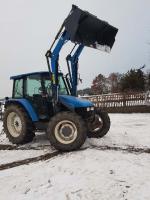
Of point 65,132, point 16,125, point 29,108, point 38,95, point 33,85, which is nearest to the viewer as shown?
point 65,132

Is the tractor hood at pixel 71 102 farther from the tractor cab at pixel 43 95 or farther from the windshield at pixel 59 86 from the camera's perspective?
the windshield at pixel 59 86

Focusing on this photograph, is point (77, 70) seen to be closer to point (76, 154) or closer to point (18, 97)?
point (18, 97)

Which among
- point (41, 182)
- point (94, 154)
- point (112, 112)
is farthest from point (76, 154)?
point (112, 112)

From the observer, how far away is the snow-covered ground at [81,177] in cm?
442

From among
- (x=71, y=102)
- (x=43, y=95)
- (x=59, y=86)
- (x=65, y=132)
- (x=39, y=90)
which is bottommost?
(x=65, y=132)

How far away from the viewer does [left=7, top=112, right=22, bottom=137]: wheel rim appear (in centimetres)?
877

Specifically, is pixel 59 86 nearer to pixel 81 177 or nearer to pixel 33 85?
pixel 33 85

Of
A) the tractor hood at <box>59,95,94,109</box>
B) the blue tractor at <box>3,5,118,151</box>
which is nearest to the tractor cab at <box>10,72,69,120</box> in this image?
the blue tractor at <box>3,5,118,151</box>

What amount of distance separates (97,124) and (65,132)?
1916 mm

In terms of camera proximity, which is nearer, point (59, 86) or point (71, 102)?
point (71, 102)

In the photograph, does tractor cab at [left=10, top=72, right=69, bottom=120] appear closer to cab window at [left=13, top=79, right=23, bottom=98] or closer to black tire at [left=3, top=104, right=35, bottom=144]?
cab window at [left=13, top=79, right=23, bottom=98]

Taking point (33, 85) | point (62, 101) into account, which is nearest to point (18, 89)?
point (33, 85)

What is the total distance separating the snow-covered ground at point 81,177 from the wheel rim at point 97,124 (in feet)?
6.21

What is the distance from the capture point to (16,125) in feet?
29.1
